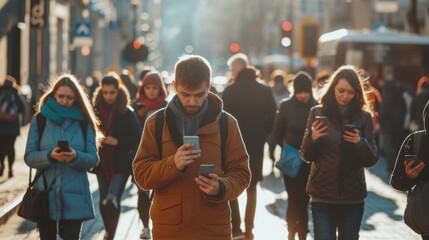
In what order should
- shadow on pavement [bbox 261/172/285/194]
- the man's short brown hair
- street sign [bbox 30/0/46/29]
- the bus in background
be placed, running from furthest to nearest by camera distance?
the bus in background
street sign [bbox 30/0/46/29]
shadow on pavement [bbox 261/172/285/194]
the man's short brown hair

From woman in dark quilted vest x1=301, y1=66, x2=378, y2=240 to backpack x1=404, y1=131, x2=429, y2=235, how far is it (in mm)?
1117

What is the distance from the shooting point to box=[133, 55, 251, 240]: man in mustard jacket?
505cm

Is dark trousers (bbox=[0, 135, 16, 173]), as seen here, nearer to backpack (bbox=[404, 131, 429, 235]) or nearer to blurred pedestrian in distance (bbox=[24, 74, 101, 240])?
blurred pedestrian in distance (bbox=[24, 74, 101, 240])

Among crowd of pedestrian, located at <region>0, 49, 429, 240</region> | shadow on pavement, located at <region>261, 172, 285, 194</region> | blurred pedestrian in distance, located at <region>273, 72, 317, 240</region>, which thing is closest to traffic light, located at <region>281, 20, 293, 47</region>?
shadow on pavement, located at <region>261, 172, 285, 194</region>

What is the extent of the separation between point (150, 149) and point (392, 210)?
8876mm

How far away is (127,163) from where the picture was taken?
9742 millimetres

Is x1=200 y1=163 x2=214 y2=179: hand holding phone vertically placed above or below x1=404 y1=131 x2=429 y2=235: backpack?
above

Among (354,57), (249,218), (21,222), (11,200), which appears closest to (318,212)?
(249,218)

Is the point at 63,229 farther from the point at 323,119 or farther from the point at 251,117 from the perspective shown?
the point at 251,117

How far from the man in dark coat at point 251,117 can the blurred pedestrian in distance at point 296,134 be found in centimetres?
56

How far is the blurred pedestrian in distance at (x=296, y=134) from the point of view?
32.1ft

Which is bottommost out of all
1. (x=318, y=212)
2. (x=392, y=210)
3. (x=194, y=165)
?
(x=392, y=210)

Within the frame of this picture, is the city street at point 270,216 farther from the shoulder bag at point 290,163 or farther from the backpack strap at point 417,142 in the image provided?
the backpack strap at point 417,142

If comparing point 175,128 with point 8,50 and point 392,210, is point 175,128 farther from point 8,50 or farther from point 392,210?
point 8,50
